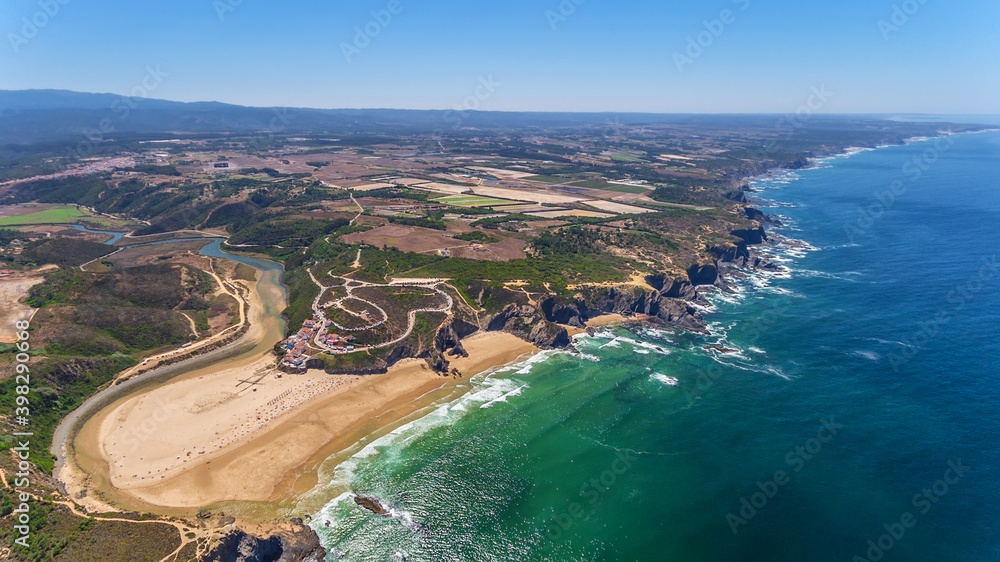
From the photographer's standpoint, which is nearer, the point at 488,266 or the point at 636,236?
the point at 488,266

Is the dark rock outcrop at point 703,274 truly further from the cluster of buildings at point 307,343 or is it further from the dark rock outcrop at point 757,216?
the cluster of buildings at point 307,343

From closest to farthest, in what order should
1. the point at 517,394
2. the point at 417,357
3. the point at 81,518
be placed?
the point at 81,518, the point at 517,394, the point at 417,357

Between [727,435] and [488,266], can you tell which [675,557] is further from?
[488,266]

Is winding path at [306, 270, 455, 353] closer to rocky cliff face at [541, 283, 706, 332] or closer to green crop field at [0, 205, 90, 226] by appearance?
rocky cliff face at [541, 283, 706, 332]

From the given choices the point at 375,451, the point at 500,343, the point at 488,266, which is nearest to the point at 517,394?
the point at 500,343

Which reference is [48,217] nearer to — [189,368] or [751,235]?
[189,368]

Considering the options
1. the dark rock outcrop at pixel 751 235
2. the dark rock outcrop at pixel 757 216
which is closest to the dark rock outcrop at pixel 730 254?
the dark rock outcrop at pixel 751 235

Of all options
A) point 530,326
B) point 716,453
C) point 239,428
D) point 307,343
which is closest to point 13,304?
point 307,343
